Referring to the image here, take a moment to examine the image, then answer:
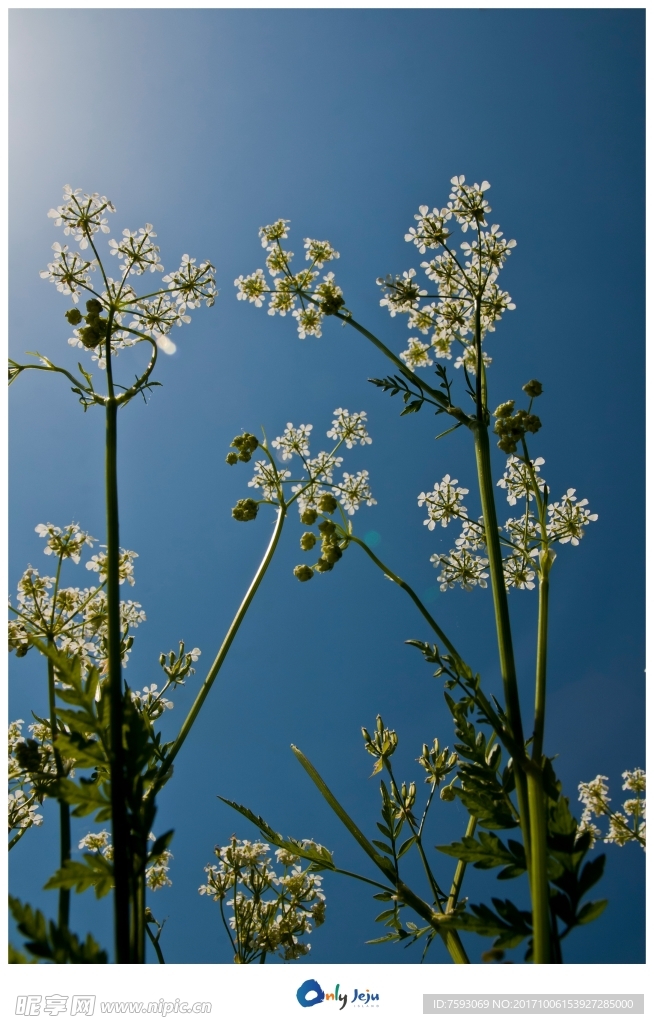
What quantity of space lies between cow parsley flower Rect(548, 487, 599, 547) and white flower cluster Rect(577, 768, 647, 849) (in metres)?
2.40

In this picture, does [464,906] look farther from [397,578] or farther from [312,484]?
[312,484]

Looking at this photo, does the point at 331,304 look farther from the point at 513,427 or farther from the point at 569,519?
the point at 569,519

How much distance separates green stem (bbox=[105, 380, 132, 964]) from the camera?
1.80 metres

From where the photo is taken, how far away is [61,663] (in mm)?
2049

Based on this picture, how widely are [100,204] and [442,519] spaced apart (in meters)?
2.57

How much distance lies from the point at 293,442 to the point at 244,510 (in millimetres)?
912

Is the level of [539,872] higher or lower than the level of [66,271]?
lower

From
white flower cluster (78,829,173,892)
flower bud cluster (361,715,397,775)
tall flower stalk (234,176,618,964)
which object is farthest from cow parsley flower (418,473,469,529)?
white flower cluster (78,829,173,892)
